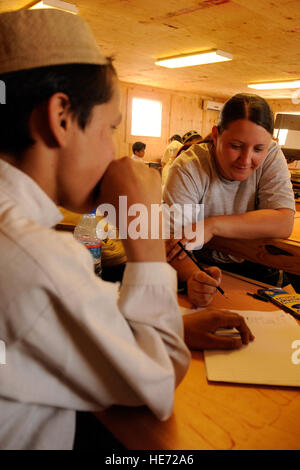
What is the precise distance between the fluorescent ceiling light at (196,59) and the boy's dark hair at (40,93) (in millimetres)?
4273

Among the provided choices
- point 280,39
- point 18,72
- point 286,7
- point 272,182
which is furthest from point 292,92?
point 18,72

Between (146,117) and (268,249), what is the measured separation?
24.3ft

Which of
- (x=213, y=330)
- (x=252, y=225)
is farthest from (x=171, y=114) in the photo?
(x=213, y=330)

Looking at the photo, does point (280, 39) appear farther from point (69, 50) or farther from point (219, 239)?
point (69, 50)

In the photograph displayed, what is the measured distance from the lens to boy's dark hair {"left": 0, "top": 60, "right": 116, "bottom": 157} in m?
0.54

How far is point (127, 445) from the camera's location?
1.77 ft

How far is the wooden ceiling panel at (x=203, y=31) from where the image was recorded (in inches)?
113

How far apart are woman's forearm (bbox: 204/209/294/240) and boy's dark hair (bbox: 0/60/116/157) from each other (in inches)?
37.2

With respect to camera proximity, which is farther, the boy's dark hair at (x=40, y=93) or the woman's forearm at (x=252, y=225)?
the woman's forearm at (x=252, y=225)

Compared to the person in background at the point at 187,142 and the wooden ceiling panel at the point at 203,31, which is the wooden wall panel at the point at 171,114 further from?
the person in background at the point at 187,142

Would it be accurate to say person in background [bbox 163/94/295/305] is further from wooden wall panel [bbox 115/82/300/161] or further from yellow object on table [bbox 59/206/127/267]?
wooden wall panel [bbox 115/82/300/161]

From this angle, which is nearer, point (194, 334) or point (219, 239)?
point (194, 334)

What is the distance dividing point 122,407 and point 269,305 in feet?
2.06

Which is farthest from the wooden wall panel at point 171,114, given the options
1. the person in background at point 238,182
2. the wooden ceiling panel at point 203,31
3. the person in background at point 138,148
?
the person in background at point 238,182
